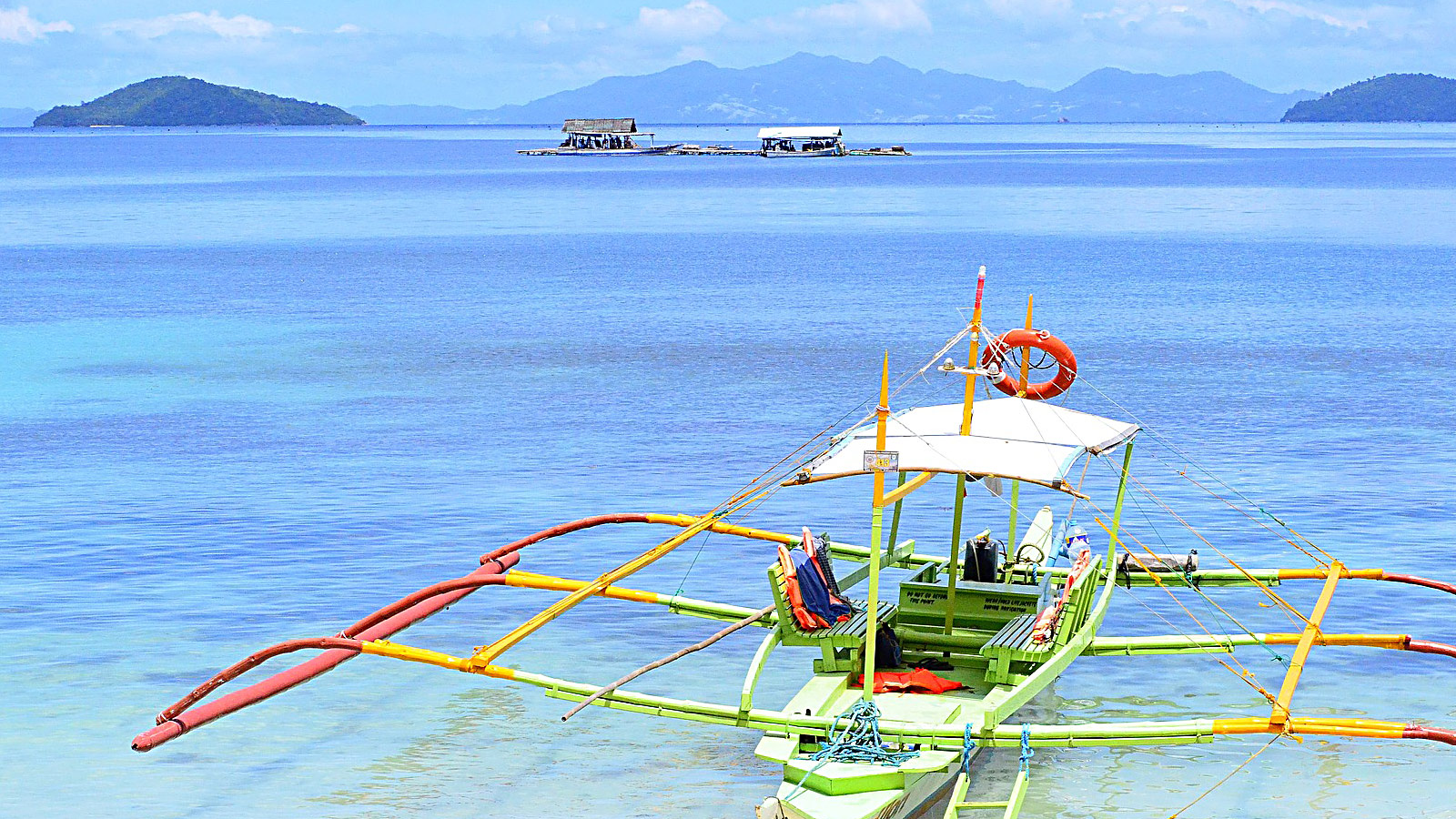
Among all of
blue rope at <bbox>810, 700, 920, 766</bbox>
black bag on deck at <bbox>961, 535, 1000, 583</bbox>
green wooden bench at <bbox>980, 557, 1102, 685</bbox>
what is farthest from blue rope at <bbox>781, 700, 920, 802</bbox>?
black bag on deck at <bbox>961, 535, 1000, 583</bbox>

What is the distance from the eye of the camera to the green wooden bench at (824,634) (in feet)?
51.6

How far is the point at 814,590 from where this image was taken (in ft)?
53.5

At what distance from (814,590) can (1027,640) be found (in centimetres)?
223

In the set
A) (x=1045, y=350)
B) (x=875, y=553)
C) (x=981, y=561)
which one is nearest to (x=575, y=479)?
(x=1045, y=350)

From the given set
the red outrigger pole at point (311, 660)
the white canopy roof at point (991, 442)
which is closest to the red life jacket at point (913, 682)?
the white canopy roof at point (991, 442)

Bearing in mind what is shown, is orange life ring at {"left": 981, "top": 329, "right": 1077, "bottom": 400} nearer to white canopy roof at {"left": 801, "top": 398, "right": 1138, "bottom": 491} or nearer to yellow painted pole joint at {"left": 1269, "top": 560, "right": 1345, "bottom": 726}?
white canopy roof at {"left": 801, "top": 398, "right": 1138, "bottom": 491}

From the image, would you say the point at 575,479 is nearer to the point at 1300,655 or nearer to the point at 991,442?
the point at 991,442

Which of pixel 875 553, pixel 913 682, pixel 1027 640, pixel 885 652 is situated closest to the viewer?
pixel 875 553

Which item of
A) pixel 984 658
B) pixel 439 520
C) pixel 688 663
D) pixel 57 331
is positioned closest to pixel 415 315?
pixel 57 331

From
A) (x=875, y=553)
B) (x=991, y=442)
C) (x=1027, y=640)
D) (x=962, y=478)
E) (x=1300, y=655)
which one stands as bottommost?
(x=1027, y=640)

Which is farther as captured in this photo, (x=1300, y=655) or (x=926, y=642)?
(x=926, y=642)

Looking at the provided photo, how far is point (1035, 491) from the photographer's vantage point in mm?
29125

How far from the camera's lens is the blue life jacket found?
16203 mm

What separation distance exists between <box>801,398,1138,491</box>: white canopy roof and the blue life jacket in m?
1.01
